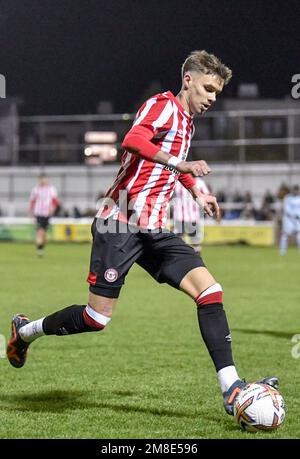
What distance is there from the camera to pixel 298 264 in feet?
72.6

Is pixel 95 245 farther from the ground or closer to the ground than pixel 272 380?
farther from the ground

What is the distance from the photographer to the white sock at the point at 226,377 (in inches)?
216

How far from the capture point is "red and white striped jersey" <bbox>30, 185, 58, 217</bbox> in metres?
25.6

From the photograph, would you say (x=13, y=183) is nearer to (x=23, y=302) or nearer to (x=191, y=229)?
(x=191, y=229)

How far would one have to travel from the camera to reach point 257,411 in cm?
527

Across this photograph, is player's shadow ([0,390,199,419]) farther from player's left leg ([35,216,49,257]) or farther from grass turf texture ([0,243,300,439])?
player's left leg ([35,216,49,257])

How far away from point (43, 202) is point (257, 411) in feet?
69.5

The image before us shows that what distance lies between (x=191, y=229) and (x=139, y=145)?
13646mm

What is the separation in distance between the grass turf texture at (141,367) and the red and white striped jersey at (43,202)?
943cm

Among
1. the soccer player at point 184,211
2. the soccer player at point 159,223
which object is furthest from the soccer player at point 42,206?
the soccer player at point 159,223

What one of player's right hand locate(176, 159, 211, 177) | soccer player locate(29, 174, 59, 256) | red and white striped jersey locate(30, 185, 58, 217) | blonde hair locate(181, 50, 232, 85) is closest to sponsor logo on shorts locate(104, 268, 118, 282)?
player's right hand locate(176, 159, 211, 177)

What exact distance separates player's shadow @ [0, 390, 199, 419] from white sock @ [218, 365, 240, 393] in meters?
0.40

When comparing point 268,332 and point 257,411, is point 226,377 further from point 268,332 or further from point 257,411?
point 268,332
